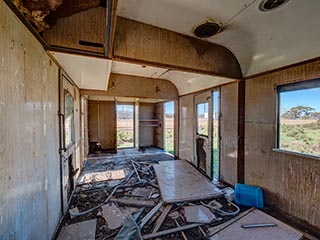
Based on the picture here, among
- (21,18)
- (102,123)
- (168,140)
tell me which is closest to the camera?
(21,18)

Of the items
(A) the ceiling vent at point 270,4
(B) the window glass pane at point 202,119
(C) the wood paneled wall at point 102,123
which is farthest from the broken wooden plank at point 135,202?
(C) the wood paneled wall at point 102,123

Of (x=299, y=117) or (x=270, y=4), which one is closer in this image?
(x=270, y=4)

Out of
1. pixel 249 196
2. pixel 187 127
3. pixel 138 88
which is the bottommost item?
pixel 249 196

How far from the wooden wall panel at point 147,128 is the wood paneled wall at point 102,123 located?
127 centimetres

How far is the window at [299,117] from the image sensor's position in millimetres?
1998

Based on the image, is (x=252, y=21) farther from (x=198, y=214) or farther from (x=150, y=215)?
(x=150, y=215)

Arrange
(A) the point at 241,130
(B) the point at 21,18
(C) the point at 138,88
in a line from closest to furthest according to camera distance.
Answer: (B) the point at 21,18 → (A) the point at 241,130 → (C) the point at 138,88

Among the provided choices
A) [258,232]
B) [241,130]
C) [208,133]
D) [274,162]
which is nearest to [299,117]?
[274,162]

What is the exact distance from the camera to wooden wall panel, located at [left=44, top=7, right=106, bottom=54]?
5.59 ft

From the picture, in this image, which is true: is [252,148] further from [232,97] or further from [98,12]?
[98,12]

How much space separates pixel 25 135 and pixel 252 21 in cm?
249

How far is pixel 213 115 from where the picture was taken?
3643 mm

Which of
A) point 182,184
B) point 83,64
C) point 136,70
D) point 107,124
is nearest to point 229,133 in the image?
point 182,184

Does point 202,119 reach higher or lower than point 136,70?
lower
